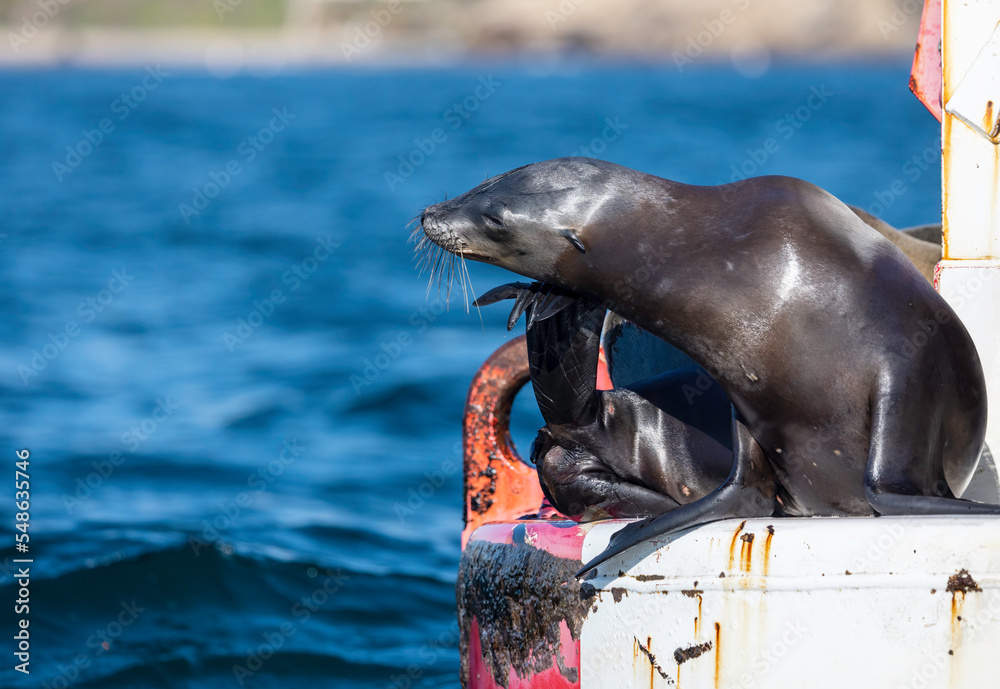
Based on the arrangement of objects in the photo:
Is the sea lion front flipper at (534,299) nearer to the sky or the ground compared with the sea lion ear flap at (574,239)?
nearer to the ground

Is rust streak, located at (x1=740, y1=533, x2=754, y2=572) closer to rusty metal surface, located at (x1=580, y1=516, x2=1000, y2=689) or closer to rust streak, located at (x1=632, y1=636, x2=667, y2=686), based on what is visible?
rusty metal surface, located at (x1=580, y1=516, x2=1000, y2=689)

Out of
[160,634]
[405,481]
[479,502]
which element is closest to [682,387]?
[479,502]

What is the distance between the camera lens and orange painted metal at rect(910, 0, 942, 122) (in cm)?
Answer: 355

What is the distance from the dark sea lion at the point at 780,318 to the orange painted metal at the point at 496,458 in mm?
1071

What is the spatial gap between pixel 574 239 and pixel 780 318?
534 millimetres

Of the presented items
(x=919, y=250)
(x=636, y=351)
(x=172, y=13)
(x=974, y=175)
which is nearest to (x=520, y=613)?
(x=636, y=351)

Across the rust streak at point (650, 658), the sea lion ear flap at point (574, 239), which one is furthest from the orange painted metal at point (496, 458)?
the rust streak at point (650, 658)

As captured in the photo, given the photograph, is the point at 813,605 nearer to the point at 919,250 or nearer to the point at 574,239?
the point at 574,239

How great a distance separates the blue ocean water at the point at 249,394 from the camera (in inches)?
224

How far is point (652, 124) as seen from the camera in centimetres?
4497

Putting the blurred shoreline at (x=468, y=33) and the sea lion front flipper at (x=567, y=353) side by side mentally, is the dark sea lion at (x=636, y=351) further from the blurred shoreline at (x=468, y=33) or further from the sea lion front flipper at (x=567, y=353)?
the blurred shoreline at (x=468, y=33)

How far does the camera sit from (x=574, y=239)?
3.16 m

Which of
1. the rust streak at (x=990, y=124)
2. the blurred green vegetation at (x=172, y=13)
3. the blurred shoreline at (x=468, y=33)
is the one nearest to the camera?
the rust streak at (x=990, y=124)

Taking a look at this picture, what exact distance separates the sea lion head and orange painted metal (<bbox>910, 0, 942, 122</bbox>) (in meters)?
0.95
